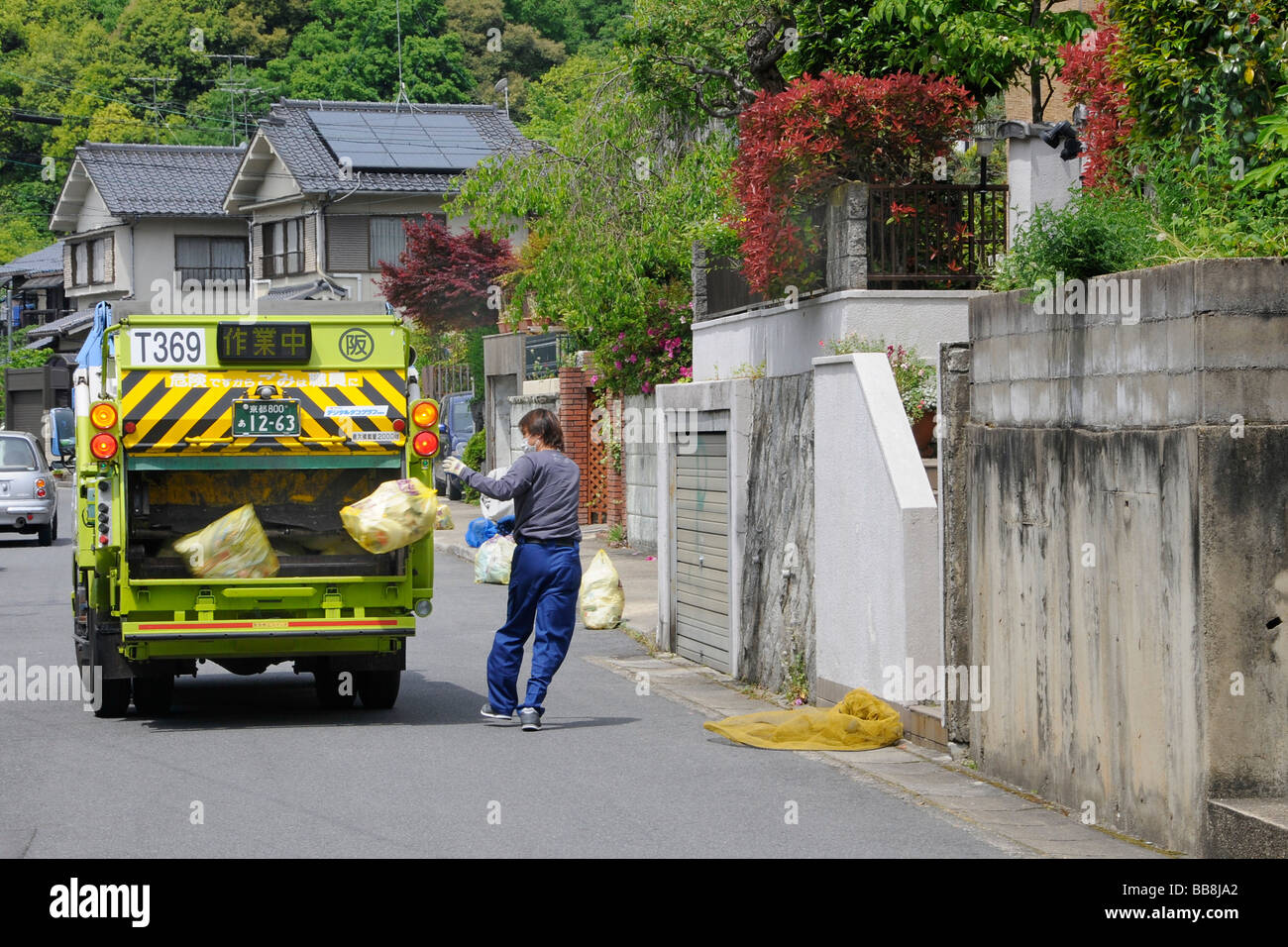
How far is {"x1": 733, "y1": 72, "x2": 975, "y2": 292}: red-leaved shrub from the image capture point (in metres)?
14.9

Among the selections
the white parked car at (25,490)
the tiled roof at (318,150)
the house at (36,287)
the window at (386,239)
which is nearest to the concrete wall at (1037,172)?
the white parked car at (25,490)

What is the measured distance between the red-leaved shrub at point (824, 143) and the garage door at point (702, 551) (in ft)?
8.60

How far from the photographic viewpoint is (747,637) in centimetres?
1281

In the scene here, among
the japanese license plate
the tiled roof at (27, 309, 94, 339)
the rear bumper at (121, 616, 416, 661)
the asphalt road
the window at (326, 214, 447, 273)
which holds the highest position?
the window at (326, 214, 447, 273)

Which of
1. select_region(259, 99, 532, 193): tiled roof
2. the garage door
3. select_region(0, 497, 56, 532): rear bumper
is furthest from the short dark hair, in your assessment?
select_region(259, 99, 532, 193): tiled roof

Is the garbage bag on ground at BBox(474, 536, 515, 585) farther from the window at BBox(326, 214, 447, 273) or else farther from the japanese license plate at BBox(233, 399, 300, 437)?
the window at BBox(326, 214, 447, 273)

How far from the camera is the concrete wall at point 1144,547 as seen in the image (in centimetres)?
679

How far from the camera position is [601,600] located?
54.8 ft

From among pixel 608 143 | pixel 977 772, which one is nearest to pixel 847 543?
pixel 977 772

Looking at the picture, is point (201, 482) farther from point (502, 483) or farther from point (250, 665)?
point (502, 483)

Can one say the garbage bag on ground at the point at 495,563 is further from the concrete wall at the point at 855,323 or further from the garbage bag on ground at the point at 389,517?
the garbage bag on ground at the point at 389,517

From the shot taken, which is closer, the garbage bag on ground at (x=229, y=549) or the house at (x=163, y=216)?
the garbage bag on ground at (x=229, y=549)

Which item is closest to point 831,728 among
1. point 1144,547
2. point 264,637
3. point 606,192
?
point 1144,547

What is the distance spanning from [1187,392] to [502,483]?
4.82m
